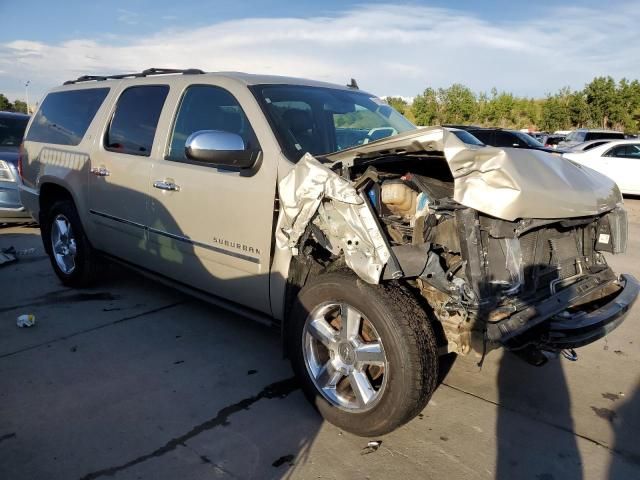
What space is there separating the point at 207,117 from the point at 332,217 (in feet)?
4.97

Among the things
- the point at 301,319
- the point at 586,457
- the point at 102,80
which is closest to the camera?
the point at 586,457

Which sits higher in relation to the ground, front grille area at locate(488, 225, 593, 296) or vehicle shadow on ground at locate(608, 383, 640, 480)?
front grille area at locate(488, 225, 593, 296)

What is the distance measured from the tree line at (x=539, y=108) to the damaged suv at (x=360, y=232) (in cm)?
3825

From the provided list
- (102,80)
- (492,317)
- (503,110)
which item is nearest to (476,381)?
(492,317)

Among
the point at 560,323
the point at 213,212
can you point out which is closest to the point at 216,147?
the point at 213,212

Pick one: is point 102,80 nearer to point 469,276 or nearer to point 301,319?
point 301,319

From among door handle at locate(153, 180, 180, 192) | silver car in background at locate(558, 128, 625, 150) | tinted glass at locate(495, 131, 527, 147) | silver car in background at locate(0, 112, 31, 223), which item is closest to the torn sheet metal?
door handle at locate(153, 180, 180, 192)

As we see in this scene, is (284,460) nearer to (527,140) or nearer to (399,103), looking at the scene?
(527,140)

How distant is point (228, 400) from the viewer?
344 cm

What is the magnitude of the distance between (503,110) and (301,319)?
47074mm

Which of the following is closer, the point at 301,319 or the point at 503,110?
the point at 301,319

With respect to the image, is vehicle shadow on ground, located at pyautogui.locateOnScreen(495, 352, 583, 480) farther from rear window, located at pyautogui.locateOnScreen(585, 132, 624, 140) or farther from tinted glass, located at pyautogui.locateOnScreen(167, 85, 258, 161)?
rear window, located at pyautogui.locateOnScreen(585, 132, 624, 140)

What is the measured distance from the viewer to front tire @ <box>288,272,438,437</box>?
109 inches

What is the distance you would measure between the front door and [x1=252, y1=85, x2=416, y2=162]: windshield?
0.20 m
